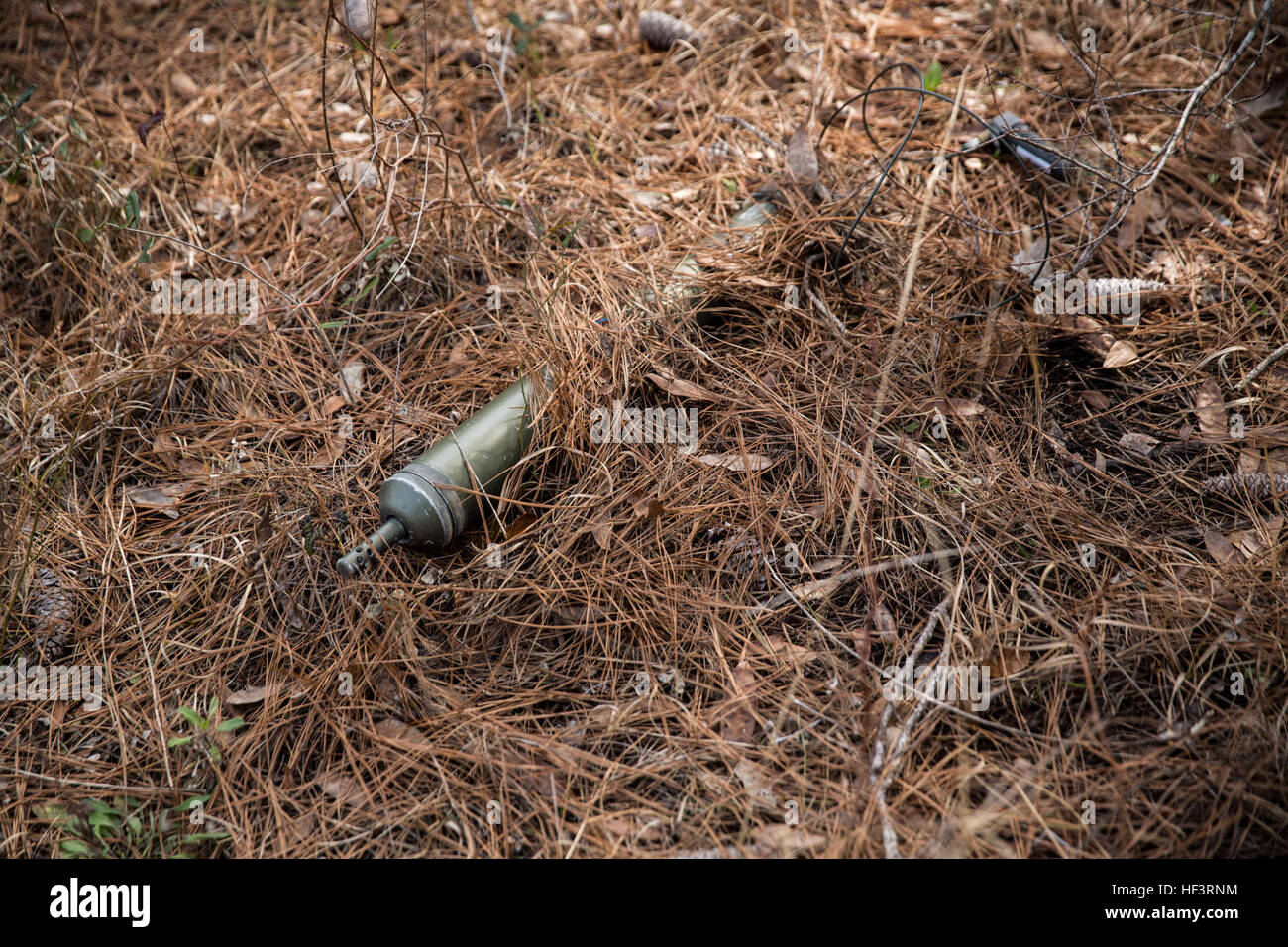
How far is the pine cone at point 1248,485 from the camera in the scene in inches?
89.5

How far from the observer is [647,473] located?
2367 mm

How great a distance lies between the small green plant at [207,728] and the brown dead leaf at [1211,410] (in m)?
2.62

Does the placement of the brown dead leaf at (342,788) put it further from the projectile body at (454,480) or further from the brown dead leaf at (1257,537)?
the brown dead leaf at (1257,537)

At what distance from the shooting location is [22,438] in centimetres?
254

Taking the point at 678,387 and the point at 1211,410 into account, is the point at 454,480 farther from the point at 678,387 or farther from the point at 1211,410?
the point at 1211,410

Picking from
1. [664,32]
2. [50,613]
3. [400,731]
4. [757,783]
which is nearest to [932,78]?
[664,32]

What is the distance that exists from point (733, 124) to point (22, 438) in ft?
8.34

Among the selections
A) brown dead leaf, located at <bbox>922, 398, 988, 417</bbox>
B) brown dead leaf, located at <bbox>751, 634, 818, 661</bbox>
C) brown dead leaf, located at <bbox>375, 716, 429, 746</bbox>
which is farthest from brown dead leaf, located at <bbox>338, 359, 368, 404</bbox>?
brown dead leaf, located at <bbox>922, 398, 988, 417</bbox>

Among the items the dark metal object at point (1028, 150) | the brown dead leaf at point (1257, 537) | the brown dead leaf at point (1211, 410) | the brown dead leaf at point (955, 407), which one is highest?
the dark metal object at point (1028, 150)

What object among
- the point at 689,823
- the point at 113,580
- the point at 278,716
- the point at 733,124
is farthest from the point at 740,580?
the point at 733,124

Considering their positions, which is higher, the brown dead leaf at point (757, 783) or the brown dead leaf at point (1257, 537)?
the brown dead leaf at point (1257, 537)

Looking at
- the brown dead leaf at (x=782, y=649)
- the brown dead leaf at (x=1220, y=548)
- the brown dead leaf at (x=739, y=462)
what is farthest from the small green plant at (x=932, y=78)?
the brown dead leaf at (x=782, y=649)

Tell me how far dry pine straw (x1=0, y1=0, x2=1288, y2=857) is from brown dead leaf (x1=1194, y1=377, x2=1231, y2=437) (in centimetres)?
2

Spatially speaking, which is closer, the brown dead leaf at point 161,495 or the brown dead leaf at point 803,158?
the brown dead leaf at point 161,495
